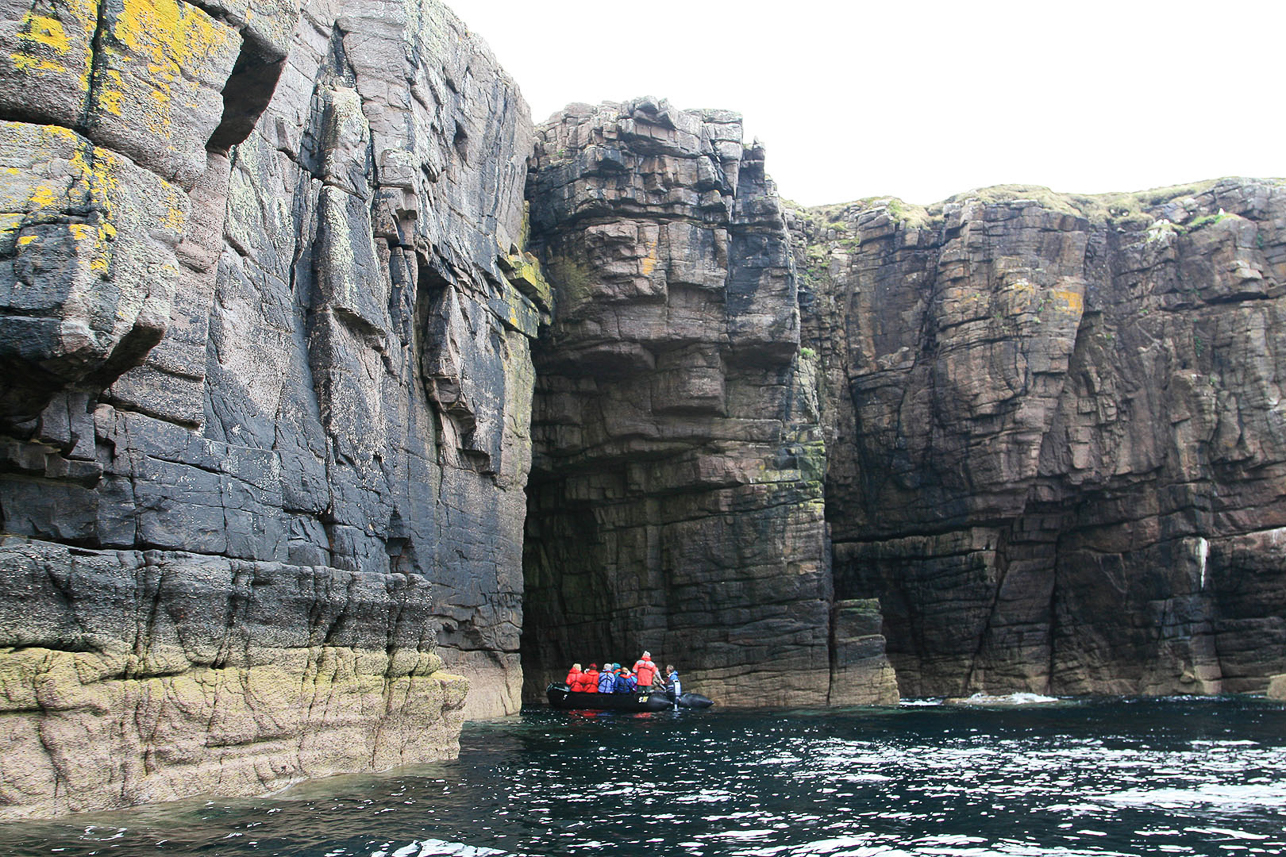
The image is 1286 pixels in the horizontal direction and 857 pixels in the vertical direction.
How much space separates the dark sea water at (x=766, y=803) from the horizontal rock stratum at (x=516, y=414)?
149 centimetres

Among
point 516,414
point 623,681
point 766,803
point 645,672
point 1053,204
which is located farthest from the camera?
point 1053,204

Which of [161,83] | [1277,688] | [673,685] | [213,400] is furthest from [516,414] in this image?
[1277,688]

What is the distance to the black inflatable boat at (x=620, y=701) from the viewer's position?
3195 cm

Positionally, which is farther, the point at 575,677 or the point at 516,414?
the point at 575,677

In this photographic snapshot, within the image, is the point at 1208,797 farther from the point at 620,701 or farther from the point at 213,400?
the point at 620,701

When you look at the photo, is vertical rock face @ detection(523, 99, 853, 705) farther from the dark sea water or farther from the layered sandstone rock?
the layered sandstone rock

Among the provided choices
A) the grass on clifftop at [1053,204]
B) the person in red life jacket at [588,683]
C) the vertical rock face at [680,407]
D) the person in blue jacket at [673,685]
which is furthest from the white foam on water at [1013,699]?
the grass on clifftop at [1053,204]

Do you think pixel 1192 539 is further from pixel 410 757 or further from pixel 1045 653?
pixel 410 757

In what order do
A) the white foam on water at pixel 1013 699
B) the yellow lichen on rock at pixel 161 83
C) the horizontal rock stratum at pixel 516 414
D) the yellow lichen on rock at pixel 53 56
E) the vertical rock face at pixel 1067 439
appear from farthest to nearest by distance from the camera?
the vertical rock face at pixel 1067 439 < the white foam on water at pixel 1013 699 < the yellow lichen on rock at pixel 161 83 < the horizontal rock stratum at pixel 516 414 < the yellow lichen on rock at pixel 53 56

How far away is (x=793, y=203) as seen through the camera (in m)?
48.4

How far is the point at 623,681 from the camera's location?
33.2 m

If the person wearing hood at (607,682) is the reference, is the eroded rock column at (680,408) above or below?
above

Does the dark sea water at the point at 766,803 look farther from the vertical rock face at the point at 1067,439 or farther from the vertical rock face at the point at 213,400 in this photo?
the vertical rock face at the point at 1067,439

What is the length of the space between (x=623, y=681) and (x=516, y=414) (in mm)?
9314
